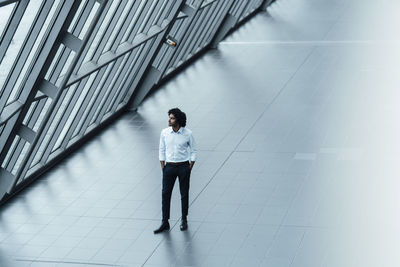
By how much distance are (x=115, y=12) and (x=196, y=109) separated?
5333mm

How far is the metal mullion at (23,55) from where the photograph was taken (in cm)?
1252

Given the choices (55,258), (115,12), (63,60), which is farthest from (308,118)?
(55,258)

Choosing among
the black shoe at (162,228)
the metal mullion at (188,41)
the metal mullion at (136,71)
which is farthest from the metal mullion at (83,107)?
the metal mullion at (188,41)

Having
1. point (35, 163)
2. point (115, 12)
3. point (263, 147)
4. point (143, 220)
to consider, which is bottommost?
point (35, 163)

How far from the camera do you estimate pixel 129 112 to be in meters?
20.8

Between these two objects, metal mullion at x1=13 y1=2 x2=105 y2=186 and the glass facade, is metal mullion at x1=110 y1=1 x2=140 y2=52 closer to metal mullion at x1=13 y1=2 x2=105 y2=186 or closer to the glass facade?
the glass facade

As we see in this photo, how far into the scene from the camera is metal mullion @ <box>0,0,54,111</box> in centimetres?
1252

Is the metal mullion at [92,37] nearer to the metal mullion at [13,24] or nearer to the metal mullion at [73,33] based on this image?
the metal mullion at [73,33]

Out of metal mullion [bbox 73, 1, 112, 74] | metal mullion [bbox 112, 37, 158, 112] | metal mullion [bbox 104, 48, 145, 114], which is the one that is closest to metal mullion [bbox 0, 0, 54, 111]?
metal mullion [bbox 73, 1, 112, 74]

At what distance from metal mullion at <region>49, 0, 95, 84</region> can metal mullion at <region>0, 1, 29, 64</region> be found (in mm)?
1990

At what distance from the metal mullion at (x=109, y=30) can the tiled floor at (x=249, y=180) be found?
2448 millimetres

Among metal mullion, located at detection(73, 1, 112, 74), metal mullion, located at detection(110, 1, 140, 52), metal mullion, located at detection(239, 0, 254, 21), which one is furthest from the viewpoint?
metal mullion, located at detection(239, 0, 254, 21)

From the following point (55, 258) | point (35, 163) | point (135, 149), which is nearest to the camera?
point (55, 258)

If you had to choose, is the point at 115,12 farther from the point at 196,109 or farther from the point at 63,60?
the point at 196,109
